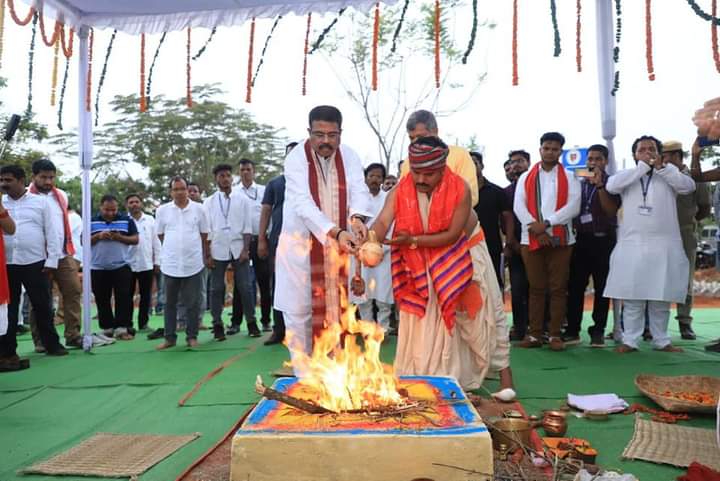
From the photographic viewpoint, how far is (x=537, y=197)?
5984mm

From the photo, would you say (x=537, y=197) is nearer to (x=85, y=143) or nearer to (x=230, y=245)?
(x=230, y=245)

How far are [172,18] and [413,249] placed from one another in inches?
152

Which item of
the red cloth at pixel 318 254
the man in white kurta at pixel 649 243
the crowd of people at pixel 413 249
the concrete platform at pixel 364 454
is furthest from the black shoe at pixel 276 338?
the concrete platform at pixel 364 454

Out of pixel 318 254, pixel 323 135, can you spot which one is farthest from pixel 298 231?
pixel 323 135

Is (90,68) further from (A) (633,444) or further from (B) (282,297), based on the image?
(A) (633,444)

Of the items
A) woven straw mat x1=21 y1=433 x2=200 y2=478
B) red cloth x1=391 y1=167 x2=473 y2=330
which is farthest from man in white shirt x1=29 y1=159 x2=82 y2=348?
red cloth x1=391 y1=167 x2=473 y2=330

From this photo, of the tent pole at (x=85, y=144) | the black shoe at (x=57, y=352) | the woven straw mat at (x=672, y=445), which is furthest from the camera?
the black shoe at (x=57, y=352)

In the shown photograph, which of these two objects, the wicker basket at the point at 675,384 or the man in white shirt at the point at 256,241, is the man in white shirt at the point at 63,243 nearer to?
the man in white shirt at the point at 256,241

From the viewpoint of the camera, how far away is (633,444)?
306 centimetres

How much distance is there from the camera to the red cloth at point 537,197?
228 inches

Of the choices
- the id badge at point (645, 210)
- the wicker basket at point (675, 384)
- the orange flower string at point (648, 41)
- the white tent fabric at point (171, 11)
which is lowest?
the wicker basket at point (675, 384)

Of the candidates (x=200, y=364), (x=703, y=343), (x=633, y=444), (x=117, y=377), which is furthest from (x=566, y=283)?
(x=117, y=377)

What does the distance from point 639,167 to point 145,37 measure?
5.10 metres

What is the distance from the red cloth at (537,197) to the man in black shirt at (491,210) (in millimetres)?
334
